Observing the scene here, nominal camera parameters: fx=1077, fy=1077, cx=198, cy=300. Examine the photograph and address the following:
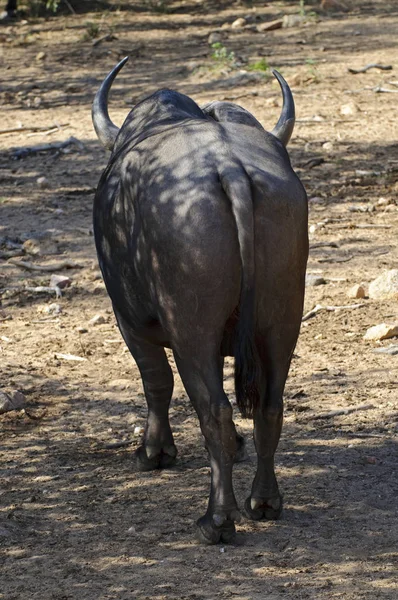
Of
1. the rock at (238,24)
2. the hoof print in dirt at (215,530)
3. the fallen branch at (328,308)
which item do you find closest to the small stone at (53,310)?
the fallen branch at (328,308)

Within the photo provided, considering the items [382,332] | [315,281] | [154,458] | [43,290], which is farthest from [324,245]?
[154,458]

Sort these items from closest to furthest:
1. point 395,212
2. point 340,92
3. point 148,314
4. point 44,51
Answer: point 148,314
point 395,212
point 340,92
point 44,51

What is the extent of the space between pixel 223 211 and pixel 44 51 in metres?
13.5

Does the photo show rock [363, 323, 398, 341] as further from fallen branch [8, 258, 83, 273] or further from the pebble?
fallen branch [8, 258, 83, 273]

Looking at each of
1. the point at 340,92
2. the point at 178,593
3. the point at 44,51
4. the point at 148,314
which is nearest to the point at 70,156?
the point at 340,92

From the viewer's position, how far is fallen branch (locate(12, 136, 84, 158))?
1168 cm

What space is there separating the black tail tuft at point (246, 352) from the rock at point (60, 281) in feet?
→ 13.0

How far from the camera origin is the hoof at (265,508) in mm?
4559

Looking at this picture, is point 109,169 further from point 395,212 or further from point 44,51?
point 44,51

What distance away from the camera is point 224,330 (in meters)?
4.29

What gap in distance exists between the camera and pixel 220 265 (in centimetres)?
411

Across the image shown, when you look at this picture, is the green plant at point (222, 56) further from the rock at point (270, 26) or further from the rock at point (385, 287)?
the rock at point (385, 287)

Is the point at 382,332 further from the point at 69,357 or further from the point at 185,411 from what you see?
the point at 69,357

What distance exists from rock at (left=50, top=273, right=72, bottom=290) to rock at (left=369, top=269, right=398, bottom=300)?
7.39 feet
